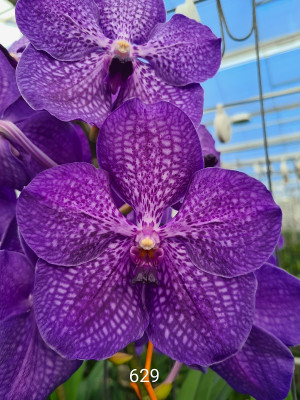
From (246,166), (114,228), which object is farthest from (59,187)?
(246,166)

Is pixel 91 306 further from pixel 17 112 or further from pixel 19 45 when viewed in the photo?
pixel 19 45

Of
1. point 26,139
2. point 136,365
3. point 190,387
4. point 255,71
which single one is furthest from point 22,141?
point 255,71

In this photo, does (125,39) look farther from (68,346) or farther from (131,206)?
(68,346)

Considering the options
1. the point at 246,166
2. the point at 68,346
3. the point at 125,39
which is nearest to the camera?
the point at 68,346

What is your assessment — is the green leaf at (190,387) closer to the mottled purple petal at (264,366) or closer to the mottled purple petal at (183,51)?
the mottled purple petal at (264,366)

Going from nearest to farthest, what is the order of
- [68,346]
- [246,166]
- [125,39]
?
[68,346] < [125,39] < [246,166]

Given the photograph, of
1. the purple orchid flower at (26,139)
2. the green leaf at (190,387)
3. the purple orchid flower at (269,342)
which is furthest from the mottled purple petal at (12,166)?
the green leaf at (190,387)
